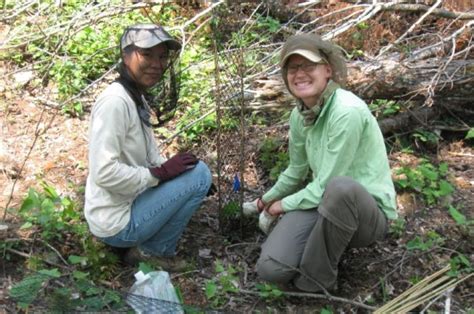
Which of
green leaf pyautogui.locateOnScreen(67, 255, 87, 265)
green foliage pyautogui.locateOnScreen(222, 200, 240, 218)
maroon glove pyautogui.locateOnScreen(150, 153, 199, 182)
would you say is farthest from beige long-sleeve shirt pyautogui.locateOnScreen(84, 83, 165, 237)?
green foliage pyautogui.locateOnScreen(222, 200, 240, 218)

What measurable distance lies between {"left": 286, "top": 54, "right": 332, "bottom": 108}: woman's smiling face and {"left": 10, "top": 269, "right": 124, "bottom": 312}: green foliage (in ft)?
4.12

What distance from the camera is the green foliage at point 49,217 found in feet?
10.1

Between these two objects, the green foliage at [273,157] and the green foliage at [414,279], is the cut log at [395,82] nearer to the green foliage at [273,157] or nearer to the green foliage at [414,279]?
the green foliage at [273,157]

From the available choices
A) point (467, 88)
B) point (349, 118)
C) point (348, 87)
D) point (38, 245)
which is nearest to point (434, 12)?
point (467, 88)

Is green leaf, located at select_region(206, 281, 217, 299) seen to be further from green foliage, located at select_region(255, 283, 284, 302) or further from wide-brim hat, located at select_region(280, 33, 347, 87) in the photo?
wide-brim hat, located at select_region(280, 33, 347, 87)

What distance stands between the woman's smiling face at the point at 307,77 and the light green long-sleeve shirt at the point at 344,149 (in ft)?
0.23

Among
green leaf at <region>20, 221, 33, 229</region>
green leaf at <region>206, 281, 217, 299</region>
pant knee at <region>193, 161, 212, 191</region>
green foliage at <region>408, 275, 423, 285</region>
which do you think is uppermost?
Answer: pant knee at <region>193, 161, 212, 191</region>

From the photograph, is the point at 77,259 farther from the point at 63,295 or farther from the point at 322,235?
the point at 322,235

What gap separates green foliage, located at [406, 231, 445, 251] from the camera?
3153mm

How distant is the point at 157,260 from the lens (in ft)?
9.96

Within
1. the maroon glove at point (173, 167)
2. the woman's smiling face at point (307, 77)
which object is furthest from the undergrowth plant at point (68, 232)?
the woman's smiling face at point (307, 77)

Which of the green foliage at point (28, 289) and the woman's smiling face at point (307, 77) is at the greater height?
the woman's smiling face at point (307, 77)

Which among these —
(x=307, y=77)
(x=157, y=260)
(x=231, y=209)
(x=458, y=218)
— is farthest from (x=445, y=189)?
(x=157, y=260)

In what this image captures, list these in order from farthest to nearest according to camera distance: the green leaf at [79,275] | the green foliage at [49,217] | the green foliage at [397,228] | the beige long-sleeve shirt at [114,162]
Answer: the green foliage at [397,228]
the green foliage at [49,217]
the green leaf at [79,275]
the beige long-sleeve shirt at [114,162]
